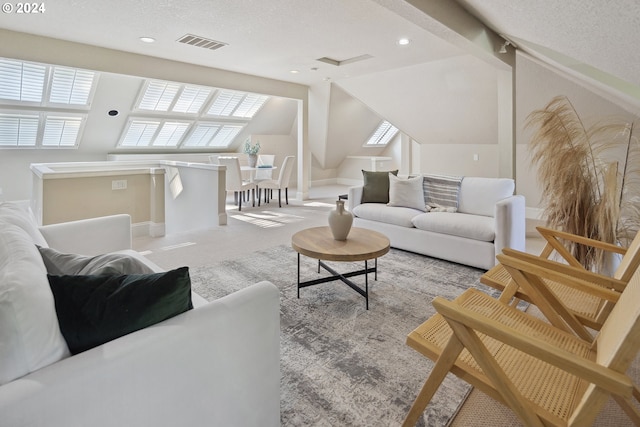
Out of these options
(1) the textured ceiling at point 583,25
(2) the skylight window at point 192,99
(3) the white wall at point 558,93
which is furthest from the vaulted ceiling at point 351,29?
(2) the skylight window at point 192,99

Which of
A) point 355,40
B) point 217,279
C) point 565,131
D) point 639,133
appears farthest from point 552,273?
point 639,133

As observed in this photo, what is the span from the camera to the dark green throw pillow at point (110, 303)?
994 millimetres

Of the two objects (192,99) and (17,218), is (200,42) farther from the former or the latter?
(17,218)

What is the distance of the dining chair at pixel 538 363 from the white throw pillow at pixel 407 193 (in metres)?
2.59

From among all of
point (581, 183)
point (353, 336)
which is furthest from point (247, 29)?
point (581, 183)

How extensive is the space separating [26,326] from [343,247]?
6.46ft

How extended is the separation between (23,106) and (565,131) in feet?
25.1

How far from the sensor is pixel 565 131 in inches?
116

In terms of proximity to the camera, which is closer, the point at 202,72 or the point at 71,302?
the point at 71,302

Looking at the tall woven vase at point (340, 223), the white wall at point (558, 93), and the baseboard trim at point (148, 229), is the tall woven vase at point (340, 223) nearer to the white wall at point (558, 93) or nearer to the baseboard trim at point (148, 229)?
the white wall at point (558, 93)

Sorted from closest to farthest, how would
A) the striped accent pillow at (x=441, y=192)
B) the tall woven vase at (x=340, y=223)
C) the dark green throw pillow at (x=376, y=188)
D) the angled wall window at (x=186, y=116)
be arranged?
the tall woven vase at (x=340, y=223) → the striped accent pillow at (x=441, y=192) → the dark green throw pillow at (x=376, y=188) → the angled wall window at (x=186, y=116)

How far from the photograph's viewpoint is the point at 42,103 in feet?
20.3

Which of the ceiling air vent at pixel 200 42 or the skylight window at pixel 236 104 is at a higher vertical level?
the skylight window at pixel 236 104

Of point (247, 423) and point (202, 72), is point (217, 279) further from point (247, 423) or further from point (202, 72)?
point (202, 72)
